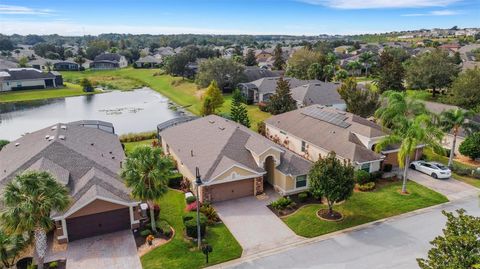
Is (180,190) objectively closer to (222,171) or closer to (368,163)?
(222,171)

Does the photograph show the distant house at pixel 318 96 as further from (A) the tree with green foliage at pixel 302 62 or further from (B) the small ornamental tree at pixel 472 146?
(A) the tree with green foliage at pixel 302 62

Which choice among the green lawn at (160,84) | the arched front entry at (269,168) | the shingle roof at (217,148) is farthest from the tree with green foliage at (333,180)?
the green lawn at (160,84)

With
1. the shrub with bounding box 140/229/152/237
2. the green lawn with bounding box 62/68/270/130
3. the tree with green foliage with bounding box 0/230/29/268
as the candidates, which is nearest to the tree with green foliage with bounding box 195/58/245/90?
the green lawn with bounding box 62/68/270/130

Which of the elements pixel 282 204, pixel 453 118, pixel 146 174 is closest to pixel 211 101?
pixel 282 204

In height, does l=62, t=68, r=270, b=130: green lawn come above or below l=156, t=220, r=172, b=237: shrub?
above

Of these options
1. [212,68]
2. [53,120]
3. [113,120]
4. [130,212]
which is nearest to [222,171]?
[130,212]

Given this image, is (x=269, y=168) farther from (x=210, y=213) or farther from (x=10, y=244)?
(x=10, y=244)

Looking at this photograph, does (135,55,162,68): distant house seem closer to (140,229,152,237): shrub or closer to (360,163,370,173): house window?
(360,163,370,173): house window
